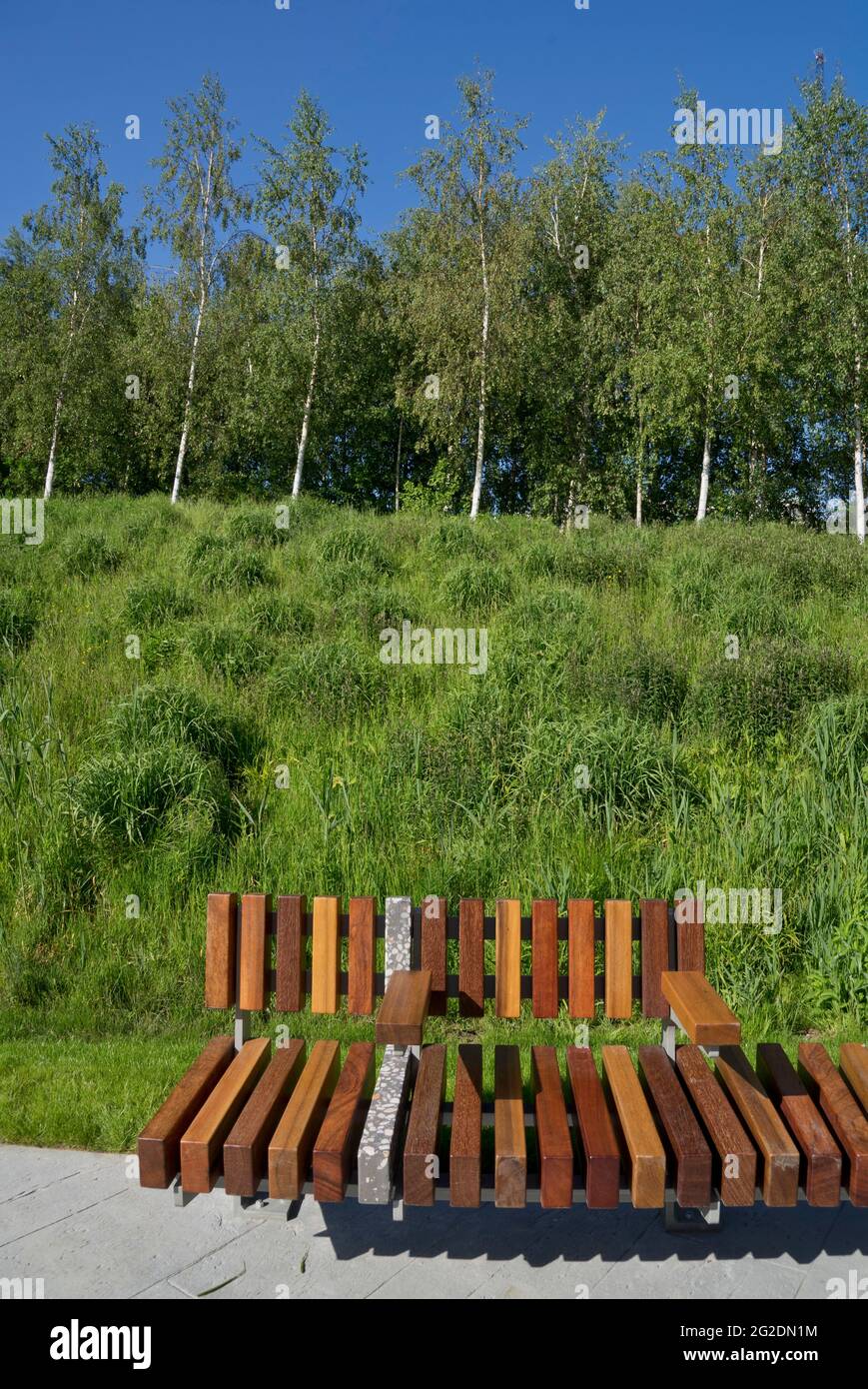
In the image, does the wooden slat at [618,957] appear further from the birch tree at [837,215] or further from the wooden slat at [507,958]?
the birch tree at [837,215]

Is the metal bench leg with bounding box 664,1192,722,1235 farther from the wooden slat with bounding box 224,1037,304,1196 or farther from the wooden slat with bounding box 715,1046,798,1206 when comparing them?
the wooden slat with bounding box 224,1037,304,1196

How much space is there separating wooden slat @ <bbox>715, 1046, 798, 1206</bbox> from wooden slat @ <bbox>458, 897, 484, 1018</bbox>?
0.86 meters

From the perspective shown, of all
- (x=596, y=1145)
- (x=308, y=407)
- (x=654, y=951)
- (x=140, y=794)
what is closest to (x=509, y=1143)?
(x=596, y=1145)

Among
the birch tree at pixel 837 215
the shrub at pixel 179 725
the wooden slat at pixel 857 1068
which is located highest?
the birch tree at pixel 837 215

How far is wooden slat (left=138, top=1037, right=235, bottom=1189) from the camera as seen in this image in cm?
264

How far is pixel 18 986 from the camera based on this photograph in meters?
5.14

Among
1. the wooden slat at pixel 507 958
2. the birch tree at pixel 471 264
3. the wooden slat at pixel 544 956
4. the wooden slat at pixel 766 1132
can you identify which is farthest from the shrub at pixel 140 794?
the birch tree at pixel 471 264

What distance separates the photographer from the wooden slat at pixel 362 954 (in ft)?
11.6

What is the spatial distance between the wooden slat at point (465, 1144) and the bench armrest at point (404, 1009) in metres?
0.22

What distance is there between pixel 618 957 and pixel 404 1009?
0.95 meters

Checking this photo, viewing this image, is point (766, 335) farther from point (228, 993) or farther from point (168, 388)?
point (228, 993)

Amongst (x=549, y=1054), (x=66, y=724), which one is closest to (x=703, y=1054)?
(x=549, y=1054)

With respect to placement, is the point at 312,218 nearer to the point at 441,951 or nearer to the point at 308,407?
the point at 308,407

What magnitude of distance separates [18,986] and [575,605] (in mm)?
6405
